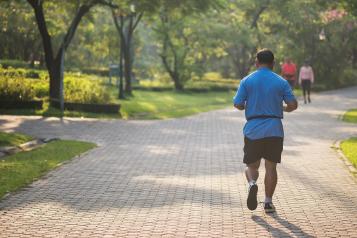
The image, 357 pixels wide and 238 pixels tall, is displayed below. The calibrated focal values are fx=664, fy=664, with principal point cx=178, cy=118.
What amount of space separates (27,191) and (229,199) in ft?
9.01

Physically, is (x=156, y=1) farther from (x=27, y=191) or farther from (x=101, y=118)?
(x=27, y=191)

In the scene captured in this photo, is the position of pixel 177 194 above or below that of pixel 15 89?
below

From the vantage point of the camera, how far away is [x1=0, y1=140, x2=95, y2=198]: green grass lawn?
9.52 meters

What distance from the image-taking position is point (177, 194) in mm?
8984

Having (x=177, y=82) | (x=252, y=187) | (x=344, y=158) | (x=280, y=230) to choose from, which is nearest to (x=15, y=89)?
(x=344, y=158)

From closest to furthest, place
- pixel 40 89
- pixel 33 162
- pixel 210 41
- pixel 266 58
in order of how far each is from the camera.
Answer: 1. pixel 266 58
2. pixel 33 162
3. pixel 40 89
4. pixel 210 41

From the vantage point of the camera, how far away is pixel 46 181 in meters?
9.86

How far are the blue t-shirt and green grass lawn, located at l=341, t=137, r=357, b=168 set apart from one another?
4.54 metres

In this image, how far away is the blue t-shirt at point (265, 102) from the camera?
7.64 m

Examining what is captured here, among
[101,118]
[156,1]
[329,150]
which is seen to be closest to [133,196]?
[329,150]

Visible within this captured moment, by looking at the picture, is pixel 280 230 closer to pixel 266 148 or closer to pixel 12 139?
pixel 266 148

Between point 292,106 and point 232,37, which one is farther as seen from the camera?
point 232,37

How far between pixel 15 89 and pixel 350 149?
40.4 feet

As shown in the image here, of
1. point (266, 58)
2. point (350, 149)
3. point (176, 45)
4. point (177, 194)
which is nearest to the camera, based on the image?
point (266, 58)
